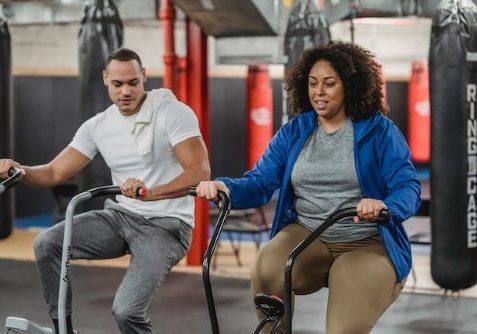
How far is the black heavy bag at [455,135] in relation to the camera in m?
5.06

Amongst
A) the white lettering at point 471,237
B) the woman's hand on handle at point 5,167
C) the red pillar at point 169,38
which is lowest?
the white lettering at point 471,237

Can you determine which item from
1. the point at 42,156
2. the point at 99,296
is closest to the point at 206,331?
the point at 99,296

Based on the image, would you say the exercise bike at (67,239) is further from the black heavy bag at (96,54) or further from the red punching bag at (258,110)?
the red punching bag at (258,110)

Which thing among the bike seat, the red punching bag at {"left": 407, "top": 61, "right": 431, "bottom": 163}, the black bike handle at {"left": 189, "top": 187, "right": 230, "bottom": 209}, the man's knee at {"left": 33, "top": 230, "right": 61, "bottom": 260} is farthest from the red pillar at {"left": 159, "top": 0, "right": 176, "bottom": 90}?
the red punching bag at {"left": 407, "top": 61, "right": 431, "bottom": 163}

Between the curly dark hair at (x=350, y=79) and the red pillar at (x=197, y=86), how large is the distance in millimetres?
3402

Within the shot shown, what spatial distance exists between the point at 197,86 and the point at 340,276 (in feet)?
12.7

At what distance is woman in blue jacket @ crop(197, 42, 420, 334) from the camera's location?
Result: 8.56ft

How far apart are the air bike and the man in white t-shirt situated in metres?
0.54

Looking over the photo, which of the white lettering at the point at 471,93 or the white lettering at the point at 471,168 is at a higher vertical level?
the white lettering at the point at 471,93

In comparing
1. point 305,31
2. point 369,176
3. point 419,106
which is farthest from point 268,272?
point 419,106

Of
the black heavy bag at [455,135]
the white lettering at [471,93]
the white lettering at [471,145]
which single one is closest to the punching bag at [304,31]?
the black heavy bag at [455,135]

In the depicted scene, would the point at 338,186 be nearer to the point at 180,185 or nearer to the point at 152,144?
the point at 180,185

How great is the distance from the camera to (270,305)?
101 inches

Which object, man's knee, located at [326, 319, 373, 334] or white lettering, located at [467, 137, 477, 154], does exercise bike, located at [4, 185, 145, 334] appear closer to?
man's knee, located at [326, 319, 373, 334]
